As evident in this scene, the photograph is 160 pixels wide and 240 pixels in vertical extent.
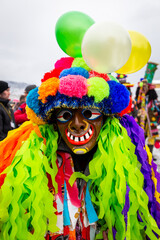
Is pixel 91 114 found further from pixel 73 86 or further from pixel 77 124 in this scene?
pixel 73 86

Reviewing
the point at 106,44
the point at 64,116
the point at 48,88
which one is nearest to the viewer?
the point at 106,44

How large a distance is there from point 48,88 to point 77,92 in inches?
6.1

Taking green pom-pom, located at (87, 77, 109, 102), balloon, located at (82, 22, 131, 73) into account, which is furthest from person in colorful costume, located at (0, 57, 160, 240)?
balloon, located at (82, 22, 131, 73)

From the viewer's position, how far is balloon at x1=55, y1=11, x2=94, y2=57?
3.56ft

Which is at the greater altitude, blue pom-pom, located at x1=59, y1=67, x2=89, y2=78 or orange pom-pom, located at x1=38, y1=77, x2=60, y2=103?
blue pom-pom, located at x1=59, y1=67, x2=89, y2=78

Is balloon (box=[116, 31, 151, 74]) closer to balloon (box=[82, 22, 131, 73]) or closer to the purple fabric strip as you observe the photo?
balloon (box=[82, 22, 131, 73])

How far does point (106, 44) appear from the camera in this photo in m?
0.90

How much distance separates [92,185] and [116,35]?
0.81 m

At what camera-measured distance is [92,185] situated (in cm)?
116

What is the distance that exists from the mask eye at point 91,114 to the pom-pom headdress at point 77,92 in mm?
36

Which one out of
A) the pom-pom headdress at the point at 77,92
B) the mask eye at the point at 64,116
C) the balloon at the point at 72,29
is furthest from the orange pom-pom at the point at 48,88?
the balloon at the point at 72,29

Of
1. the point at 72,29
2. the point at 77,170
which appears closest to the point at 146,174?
the point at 77,170

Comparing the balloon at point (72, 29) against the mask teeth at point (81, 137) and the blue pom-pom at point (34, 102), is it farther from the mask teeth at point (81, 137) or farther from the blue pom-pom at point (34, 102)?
the mask teeth at point (81, 137)

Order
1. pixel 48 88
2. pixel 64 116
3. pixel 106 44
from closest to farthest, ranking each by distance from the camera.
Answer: pixel 106 44, pixel 48 88, pixel 64 116
